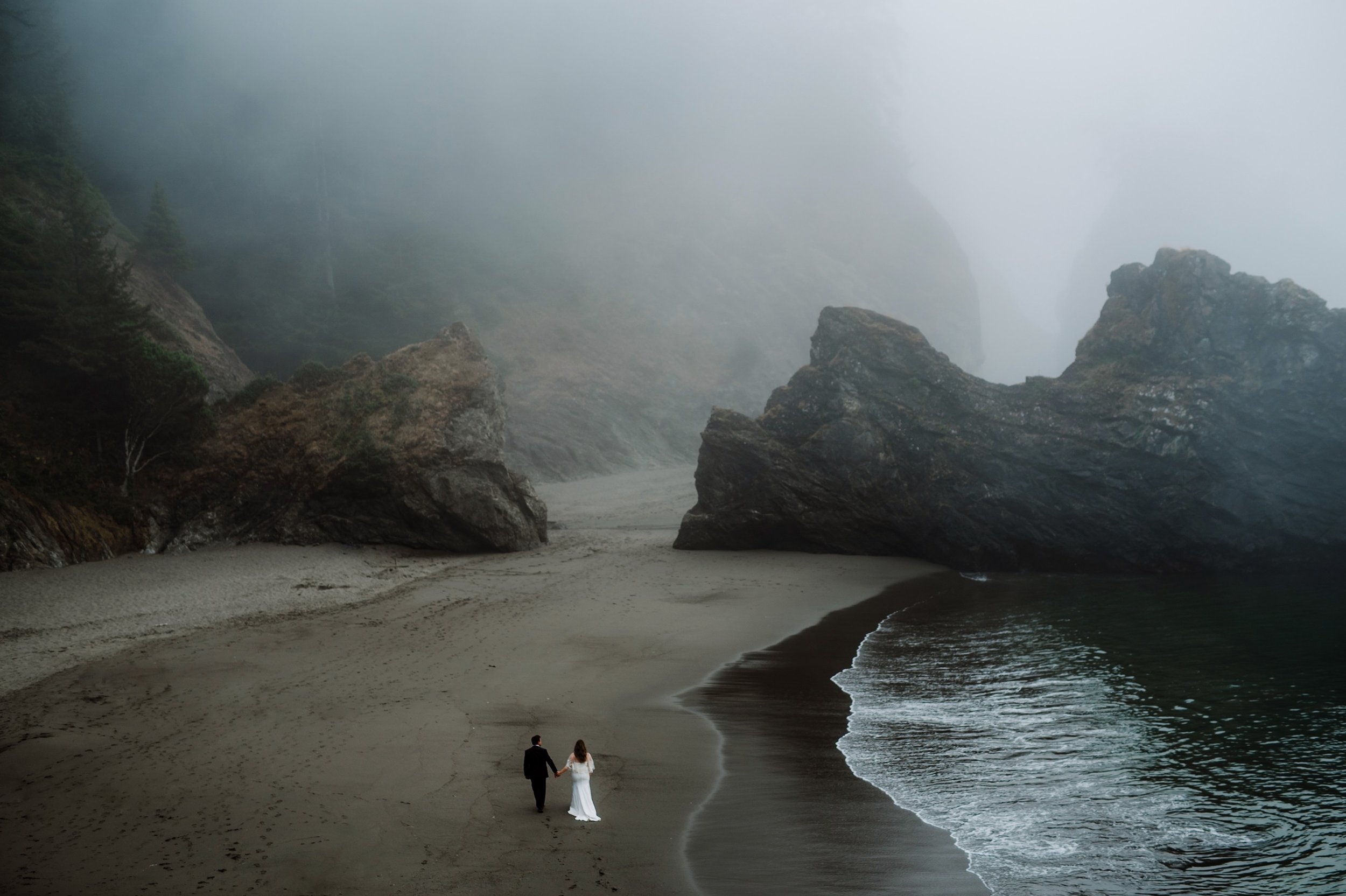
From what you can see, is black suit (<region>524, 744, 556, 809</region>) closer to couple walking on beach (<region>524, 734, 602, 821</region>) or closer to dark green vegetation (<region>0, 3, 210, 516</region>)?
couple walking on beach (<region>524, 734, 602, 821</region>)

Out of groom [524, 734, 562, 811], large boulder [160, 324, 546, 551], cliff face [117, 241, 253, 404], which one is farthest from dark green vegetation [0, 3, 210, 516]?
groom [524, 734, 562, 811]

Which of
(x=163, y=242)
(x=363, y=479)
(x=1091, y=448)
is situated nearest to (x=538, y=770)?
(x=363, y=479)

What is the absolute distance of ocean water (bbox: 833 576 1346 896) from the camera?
26.9 ft

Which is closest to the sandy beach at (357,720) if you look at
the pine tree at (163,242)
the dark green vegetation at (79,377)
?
the dark green vegetation at (79,377)

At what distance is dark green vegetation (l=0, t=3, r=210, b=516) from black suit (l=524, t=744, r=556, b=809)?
714 inches

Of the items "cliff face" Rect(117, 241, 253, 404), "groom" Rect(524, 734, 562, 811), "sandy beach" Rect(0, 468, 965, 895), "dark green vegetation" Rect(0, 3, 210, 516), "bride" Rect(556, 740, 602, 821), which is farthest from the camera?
"cliff face" Rect(117, 241, 253, 404)

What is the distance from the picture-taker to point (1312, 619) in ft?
59.7

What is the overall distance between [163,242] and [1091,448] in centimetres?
4138

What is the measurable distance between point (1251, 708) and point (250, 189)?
72.4m

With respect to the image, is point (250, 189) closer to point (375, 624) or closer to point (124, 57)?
point (124, 57)

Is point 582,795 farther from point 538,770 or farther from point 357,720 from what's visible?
point 357,720

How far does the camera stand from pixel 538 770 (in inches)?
350

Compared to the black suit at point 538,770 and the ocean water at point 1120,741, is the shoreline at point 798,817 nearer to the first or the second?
the ocean water at point 1120,741

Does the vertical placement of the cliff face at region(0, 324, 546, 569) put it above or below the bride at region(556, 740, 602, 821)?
above
